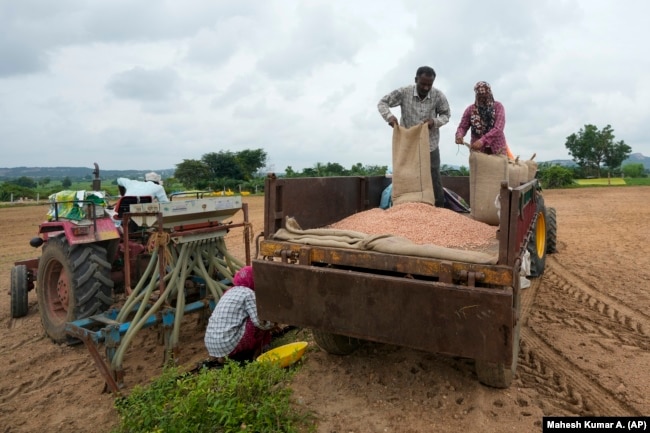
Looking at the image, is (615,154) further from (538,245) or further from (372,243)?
(372,243)

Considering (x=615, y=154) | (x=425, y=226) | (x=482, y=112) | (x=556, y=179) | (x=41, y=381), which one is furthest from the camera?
(x=615, y=154)

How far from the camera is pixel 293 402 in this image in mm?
3197

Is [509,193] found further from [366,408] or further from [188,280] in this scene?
[188,280]

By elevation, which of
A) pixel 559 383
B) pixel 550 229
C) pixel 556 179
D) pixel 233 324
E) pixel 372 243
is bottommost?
pixel 559 383

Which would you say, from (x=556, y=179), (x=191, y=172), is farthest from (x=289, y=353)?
(x=191, y=172)

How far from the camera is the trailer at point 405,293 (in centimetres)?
254

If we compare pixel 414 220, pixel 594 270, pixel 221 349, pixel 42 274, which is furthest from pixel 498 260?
pixel 594 270

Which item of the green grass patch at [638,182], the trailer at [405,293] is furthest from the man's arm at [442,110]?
the green grass patch at [638,182]

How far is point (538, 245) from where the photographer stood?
23.3ft

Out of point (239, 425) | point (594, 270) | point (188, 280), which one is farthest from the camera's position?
point (594, 270)

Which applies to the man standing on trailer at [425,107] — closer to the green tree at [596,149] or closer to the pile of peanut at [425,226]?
the pile of peanut at [425,226]

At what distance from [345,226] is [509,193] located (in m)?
1.56

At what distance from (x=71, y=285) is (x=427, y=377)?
136 inches

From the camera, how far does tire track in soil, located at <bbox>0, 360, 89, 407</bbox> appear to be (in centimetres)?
392
